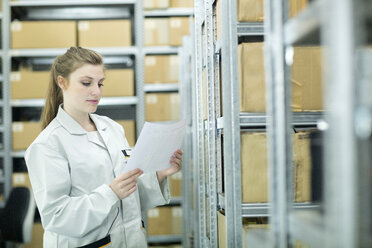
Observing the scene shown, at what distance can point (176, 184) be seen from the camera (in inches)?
166

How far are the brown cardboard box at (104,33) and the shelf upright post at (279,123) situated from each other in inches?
133

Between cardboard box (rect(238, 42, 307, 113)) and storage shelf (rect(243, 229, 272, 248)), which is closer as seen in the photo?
storage shelf (rect(243, 229, 272, 248))

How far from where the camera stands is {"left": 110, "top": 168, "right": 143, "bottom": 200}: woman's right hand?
1.64 m

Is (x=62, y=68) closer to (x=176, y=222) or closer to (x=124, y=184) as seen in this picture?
(x=124, y=184)

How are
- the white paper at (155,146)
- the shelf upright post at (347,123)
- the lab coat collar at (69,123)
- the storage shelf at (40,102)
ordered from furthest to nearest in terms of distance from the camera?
the storage shelf at (40,102) < the lab coat collar at (69,123) < the white paper at (155,146) < the shelf upright post at (347,123)

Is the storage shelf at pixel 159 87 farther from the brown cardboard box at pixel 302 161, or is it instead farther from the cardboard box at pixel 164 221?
the brown cardboard box at pixel 302 161

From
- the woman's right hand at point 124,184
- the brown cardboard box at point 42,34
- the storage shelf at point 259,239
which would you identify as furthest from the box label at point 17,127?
the storage shelf at point 259,239

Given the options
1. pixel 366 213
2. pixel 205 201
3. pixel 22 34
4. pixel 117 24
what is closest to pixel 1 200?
pixel 22 34

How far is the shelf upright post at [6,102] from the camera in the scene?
4.11 m

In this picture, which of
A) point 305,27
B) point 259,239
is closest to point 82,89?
point 259,239

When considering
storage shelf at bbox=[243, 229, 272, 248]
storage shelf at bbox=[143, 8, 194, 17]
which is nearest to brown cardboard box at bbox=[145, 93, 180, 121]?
storage shelf at bbox=[143, 8, 194, 17]

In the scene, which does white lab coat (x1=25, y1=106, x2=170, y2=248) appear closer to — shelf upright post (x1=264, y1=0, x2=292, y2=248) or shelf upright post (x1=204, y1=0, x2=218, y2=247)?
shelf upright post (x1=204, y1=0, x2=218, y2=247)

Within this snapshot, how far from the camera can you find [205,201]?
8.09 ft

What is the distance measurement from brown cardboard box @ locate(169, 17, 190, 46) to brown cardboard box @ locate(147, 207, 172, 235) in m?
1.73
